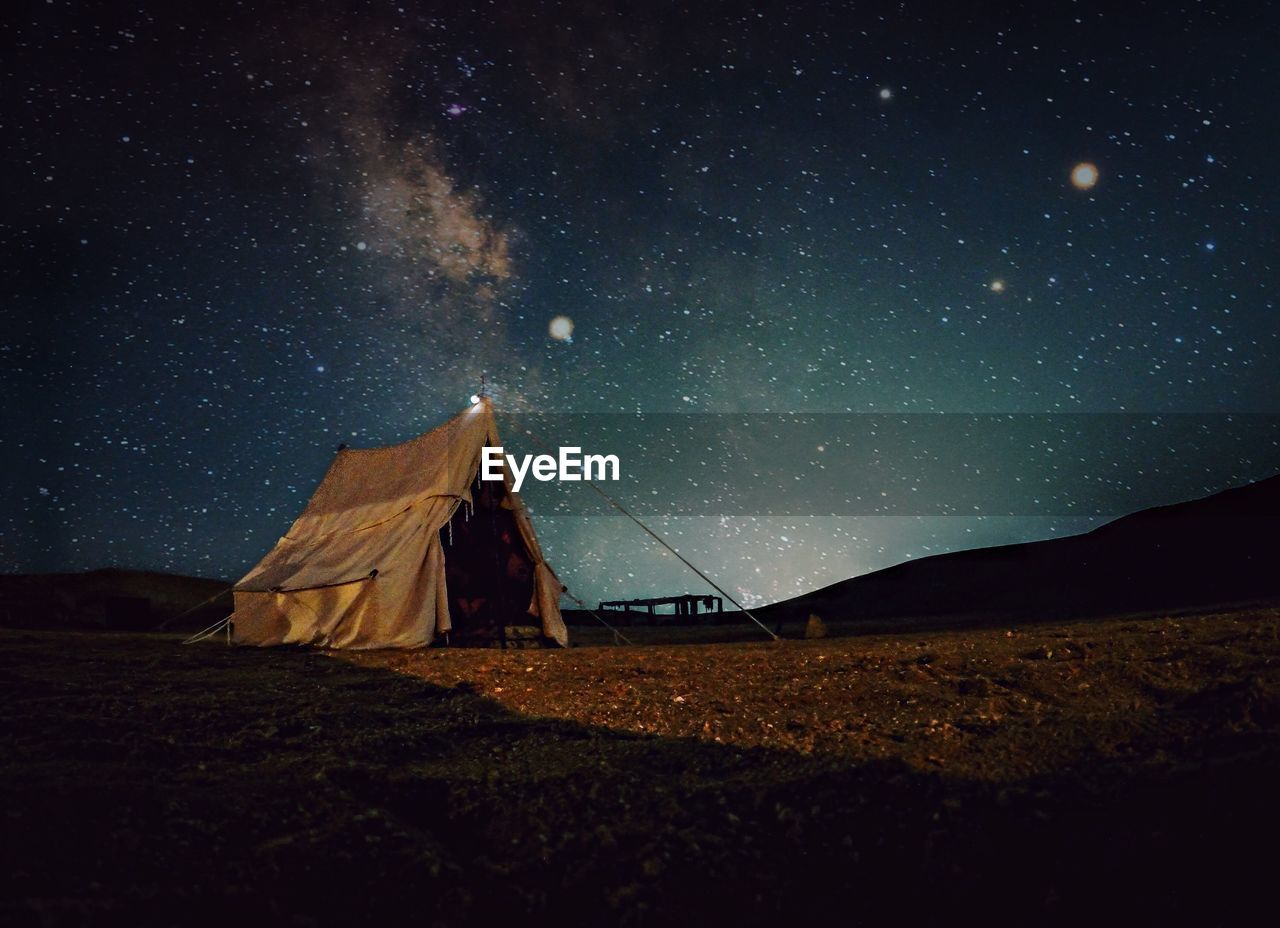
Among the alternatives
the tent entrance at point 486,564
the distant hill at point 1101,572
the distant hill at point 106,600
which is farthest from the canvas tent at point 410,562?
the distant hill at point 1101,572

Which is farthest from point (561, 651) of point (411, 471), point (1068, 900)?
point (1068, 900)

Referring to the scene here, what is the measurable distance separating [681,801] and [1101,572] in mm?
30216

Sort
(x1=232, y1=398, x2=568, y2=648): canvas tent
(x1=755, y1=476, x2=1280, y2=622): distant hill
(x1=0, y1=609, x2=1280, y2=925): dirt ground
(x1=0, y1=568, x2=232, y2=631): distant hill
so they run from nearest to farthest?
(x1=0, y1=609, x2=1280, y2=925): dirt ground < (x1=232, y1=398, x2=568, y2=648): canvas tent < (x1=0, y1=568, x2=232, y2=631): distant hill < (x1=755, y1=476, x2=1280, y2=622): distant hill

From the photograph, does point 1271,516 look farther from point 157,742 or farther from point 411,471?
point 157,742

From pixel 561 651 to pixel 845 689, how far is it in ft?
20.1

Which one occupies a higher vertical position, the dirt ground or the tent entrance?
the tent entrance

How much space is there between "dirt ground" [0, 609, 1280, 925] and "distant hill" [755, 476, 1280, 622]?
1533 centimetres

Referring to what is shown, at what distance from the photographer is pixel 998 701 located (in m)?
6.12

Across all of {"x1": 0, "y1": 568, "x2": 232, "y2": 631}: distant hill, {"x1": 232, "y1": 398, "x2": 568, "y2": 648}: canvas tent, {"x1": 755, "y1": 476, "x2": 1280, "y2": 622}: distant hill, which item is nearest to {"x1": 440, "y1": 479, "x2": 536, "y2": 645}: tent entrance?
{"x1": 232, "y1": 398, "x2": 568, "y2": 648}: canvas tent

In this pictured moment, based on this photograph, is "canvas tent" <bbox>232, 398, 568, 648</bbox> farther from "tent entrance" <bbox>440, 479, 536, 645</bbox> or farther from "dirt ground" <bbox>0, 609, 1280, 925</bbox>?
"dirt ground" <bbox>0, 609, 1280, 925</bbox>

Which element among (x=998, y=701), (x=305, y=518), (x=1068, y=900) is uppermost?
(x=305, y=518)

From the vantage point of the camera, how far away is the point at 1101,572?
2930cm

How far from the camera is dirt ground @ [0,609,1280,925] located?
3367 millimetres

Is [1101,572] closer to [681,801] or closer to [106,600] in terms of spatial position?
[681,801]
